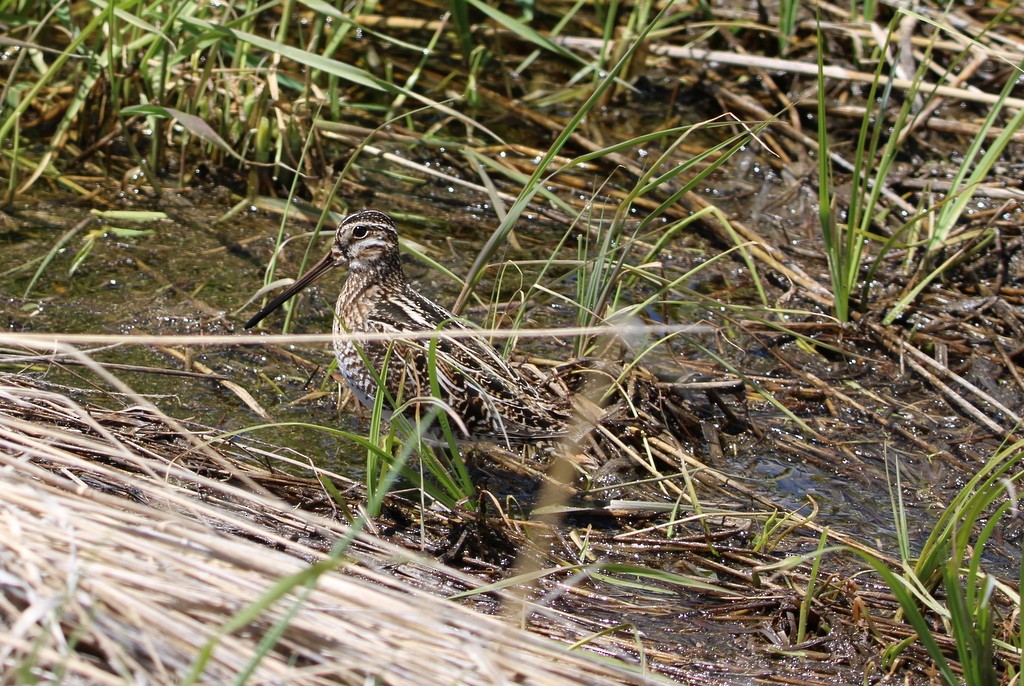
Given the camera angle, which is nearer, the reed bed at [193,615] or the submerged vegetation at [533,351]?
the reed bed at [193,615]

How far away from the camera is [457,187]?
589cm

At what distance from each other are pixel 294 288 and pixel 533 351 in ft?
3.04

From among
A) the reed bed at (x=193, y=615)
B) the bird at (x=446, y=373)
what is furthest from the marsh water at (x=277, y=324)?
the reed bed at (x=193, y=615)

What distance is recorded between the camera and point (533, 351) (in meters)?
4.80

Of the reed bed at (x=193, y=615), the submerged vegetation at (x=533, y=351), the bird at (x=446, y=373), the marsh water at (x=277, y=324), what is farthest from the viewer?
the marsh water at (x=277, y=324)

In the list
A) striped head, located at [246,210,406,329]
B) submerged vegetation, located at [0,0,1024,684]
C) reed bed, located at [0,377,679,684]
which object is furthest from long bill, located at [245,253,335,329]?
reed bed, located at [0,377,679,684]

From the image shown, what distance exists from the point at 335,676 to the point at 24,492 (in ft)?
2.53

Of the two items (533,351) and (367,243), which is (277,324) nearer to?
(367,243)

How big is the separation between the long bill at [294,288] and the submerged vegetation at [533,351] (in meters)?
0.11

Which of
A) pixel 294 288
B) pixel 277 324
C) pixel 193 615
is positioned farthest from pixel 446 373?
pixel 193 615

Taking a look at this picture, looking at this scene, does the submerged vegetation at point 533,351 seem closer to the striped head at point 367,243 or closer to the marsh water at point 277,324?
the marsh water at point 277,324

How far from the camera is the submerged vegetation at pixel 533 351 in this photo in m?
2.63

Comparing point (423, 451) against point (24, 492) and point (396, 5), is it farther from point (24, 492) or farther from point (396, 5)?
point (396, 5)

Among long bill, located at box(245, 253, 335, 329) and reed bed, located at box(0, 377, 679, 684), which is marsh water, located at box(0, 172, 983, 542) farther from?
reed bed, located at box(0, 377, 679, 684)
